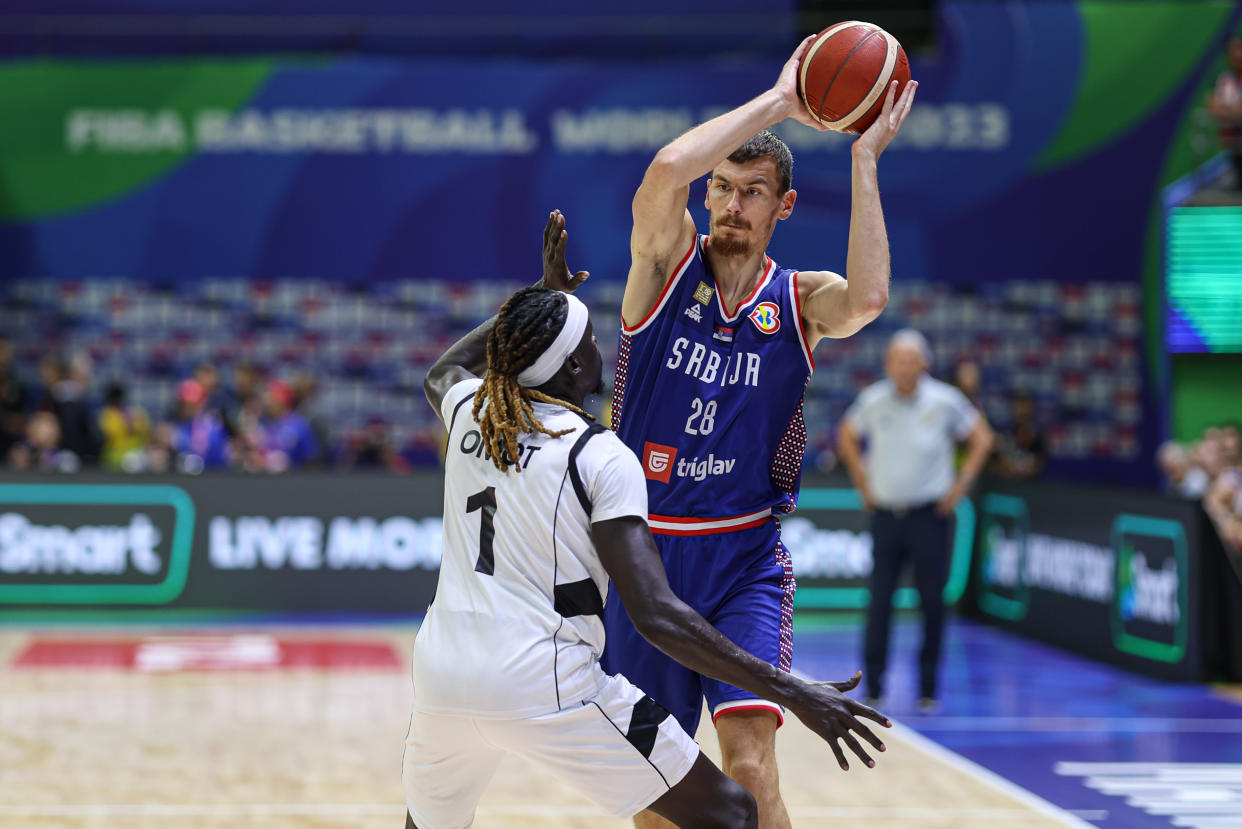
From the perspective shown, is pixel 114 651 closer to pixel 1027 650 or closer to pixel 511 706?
pixel 1027 650

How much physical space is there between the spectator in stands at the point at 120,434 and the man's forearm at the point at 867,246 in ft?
38.9

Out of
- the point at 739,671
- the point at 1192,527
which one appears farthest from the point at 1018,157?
the point at 739,671

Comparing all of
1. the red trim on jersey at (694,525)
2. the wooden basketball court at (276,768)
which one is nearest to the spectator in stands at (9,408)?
the wooden basketball court at (276,768)

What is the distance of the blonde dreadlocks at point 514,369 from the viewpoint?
11.8 ft

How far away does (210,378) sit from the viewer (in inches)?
583

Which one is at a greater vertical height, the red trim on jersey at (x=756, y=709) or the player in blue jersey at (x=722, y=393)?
the player in blue jersey at (x=722, y=393)

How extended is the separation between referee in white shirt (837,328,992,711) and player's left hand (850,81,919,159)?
16.8 feet

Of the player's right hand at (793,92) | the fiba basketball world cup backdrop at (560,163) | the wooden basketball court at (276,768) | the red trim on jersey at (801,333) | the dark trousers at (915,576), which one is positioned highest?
the fiba basketball world cup backdrop at (560,163)

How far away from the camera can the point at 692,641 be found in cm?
353

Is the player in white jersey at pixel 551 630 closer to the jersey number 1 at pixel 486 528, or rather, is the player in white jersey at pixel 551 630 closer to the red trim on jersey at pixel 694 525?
the jersey number 1 at pixel 486 528

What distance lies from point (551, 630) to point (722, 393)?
3.98 ft

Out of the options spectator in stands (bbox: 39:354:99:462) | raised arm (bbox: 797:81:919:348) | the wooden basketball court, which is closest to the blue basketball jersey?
raised arm (bbox: 797:81:919:348)

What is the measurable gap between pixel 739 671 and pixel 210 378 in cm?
1205

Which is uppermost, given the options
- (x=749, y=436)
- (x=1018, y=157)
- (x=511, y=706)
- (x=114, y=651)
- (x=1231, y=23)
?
(x=1231, y=23)
